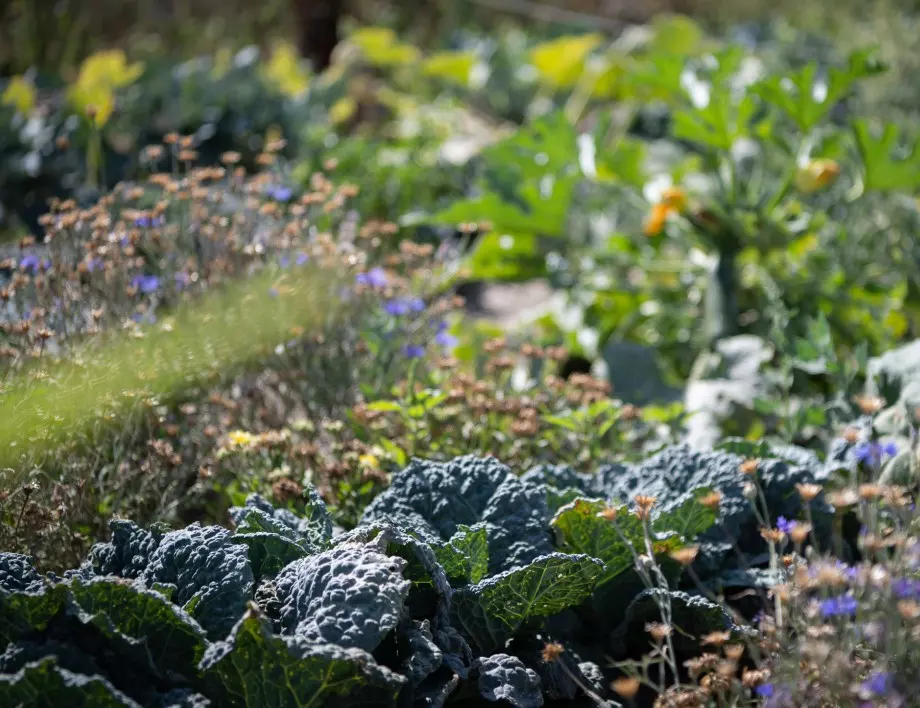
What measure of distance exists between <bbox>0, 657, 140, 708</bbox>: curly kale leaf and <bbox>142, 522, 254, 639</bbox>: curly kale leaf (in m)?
0.25

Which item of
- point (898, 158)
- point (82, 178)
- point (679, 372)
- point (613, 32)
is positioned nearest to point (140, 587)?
point (679, 372)

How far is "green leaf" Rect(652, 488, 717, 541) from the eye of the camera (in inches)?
79.0

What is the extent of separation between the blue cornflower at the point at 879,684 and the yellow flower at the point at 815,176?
2.28 m

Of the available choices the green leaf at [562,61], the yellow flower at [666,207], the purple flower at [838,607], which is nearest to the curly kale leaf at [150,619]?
the purple flower at [838,607]

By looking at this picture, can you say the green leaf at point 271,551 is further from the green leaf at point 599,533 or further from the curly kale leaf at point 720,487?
the curly kale leaf at point 720,487

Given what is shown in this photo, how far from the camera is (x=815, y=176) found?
3328 millimetres

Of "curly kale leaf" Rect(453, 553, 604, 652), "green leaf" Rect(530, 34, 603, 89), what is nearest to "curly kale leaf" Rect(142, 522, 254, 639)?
"curly kale leaf" Rect(453, 553, 604, 652)

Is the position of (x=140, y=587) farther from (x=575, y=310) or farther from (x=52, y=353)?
(x=575, y=310)

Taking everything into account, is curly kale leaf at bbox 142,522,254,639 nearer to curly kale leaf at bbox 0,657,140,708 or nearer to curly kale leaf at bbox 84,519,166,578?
curly kale leaf at bbox 84,519,166,578

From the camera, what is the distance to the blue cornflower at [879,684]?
1.33 metres

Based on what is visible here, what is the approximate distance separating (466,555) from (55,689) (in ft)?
2.44

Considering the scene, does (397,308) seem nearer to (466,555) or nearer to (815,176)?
(466,555)

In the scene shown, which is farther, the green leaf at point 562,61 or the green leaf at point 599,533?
the green leaf at point 562,61

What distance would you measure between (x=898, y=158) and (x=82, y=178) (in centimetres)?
352
